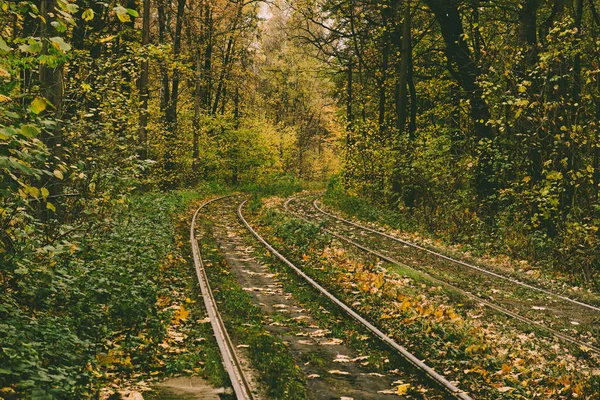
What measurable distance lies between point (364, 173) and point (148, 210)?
12154 millimetres

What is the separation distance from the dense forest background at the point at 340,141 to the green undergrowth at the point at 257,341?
2.03 m

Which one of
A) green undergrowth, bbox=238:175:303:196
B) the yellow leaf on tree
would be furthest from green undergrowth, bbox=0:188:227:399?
green undergrowth, bbox=238:175:303:196

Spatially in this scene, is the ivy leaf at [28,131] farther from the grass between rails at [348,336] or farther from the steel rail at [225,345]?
the grass between rails at [348,336]

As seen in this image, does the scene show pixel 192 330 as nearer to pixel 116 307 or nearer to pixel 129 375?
pixel 116 307

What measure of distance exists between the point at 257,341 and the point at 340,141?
28271 millimetres

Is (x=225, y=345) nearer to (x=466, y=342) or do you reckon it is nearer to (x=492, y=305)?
(x=466, y=342)

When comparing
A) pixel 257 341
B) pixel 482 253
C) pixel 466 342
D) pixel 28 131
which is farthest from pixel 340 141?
pixel 28 131

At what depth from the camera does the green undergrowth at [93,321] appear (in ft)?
14.8

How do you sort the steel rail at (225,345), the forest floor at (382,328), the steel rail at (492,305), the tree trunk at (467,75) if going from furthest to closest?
the tree trunk at (467,75) → the steel rail at (492,305) → the forest floor at (382,328) → the steel rail at (225,345)

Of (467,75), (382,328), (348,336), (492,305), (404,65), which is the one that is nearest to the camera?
(348,336)

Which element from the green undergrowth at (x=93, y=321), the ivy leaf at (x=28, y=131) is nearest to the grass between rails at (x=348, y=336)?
the green undergrowth at (x=93, y=321)

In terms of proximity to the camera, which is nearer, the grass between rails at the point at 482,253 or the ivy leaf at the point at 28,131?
the ivy leaf at the point at 28,131

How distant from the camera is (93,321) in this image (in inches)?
257

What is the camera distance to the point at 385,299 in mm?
9539
